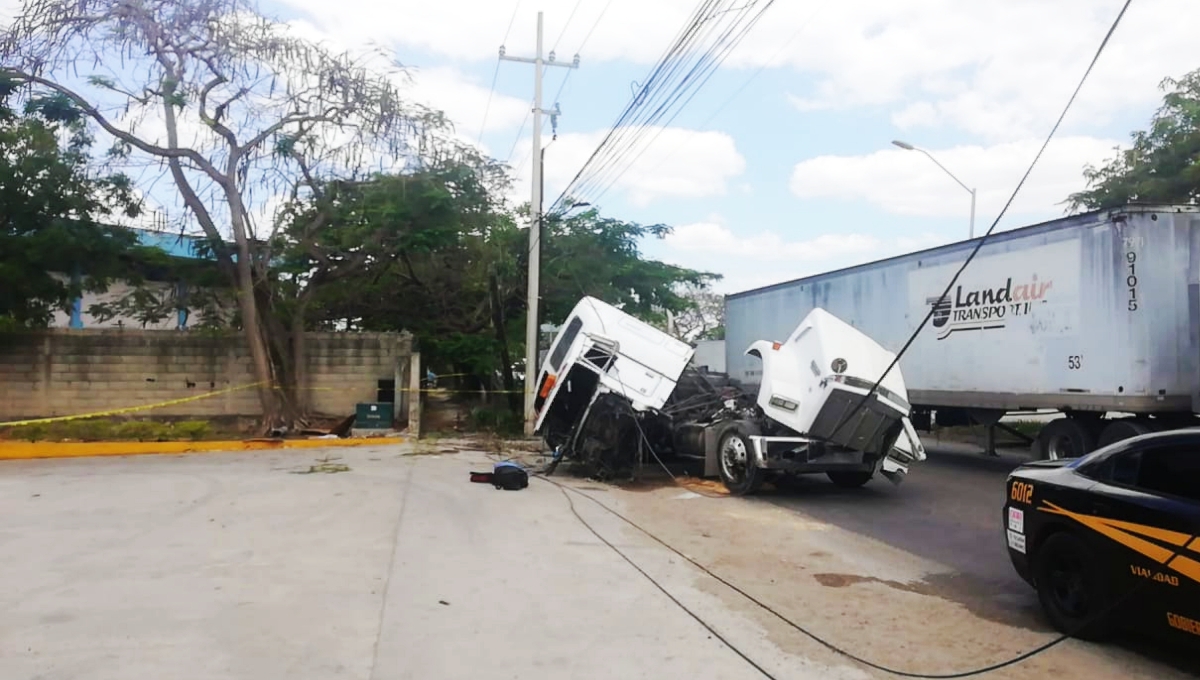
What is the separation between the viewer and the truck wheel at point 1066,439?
550 inches

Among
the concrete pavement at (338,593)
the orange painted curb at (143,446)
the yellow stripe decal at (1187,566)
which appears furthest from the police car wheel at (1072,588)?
the orange painted curb at (143,446)

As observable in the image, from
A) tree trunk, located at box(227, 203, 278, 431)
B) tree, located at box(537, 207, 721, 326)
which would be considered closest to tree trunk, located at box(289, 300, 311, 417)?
tree trunk, located at box(227, 203, 278, 431)

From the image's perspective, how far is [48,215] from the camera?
1961 centimetres

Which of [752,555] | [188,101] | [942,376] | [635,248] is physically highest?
[188,101]

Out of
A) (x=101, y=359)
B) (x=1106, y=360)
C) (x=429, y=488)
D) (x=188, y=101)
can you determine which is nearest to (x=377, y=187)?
(x=188, y=101)

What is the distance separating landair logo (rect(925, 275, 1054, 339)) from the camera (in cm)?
1462

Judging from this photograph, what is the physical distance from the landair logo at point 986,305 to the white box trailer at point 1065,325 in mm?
18

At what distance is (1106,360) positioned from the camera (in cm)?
1327

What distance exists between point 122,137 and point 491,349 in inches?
386

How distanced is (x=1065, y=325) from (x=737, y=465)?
5303 mm

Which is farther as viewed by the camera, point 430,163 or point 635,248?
point 635,248

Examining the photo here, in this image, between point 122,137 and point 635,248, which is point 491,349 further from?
point 122,137

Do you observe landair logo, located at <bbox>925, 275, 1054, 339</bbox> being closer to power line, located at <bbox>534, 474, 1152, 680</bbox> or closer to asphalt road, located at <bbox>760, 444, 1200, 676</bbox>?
asphalt road, located at <bbox>760, 444, 1200, 676</bbox>

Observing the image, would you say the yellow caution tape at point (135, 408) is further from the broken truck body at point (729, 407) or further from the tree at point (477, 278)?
the broken truck body at point (729, 407)
